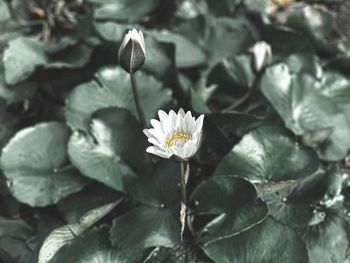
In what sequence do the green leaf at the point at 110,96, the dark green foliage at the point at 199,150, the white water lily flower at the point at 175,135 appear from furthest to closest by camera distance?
the green leaf at the point at 110,96 → the dark green foliage at the point at 199,150 → the white water lily flower at the point at 175,135

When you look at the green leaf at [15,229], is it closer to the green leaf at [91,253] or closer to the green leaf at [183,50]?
the green leaf at [91,253]

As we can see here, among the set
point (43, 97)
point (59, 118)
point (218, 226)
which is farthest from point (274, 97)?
point (43, 97)

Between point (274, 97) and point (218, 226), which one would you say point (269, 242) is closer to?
point (218, 226)

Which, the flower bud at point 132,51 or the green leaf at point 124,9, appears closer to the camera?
the flower bud at point 132,51

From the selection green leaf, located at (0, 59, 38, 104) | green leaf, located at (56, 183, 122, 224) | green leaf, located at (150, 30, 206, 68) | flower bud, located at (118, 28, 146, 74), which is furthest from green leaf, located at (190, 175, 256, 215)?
green leaf, located at (0, 59, 38, 104)

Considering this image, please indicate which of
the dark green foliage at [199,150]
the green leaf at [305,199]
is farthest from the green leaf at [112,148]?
the green leaf at [305,199]

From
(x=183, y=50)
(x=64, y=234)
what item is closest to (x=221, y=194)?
(x=64, y=234)

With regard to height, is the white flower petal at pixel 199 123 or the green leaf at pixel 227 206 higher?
the white flower petal at pixel 199 123
